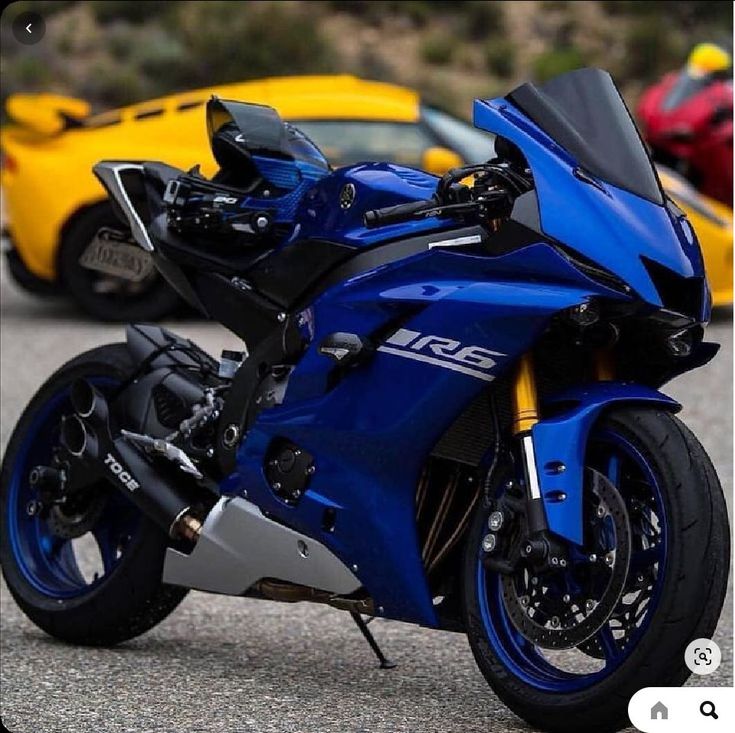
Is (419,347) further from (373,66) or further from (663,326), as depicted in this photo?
(373,66)

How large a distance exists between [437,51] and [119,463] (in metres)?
28.6

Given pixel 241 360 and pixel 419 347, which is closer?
pixel 419 347

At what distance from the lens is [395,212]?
4574 millimetres

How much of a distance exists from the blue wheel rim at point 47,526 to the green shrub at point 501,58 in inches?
1080

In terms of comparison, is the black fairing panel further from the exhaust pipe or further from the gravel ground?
the gravel ground

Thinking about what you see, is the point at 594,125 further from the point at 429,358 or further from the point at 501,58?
the point at 501,58

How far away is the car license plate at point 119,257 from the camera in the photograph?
19.2 ft

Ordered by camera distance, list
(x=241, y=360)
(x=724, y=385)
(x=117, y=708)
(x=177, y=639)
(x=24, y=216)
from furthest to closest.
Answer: (x=24, y=216) → (x=724, y=385) → (x=177, y=639) → (x=241, y=360) → (x=117, y=708)

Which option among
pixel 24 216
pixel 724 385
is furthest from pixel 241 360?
pixel 24 216

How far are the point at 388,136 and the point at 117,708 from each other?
8.78 m

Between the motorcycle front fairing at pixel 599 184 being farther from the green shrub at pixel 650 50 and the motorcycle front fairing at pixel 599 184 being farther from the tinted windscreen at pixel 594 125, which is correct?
the green shrub at pixel 650 50

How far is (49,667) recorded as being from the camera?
520cm

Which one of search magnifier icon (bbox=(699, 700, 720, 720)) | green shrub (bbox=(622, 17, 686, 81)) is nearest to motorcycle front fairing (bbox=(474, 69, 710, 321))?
search magnifier icon (bbox=(699, 700, 720, 720))

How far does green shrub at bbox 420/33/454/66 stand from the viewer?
110ft
